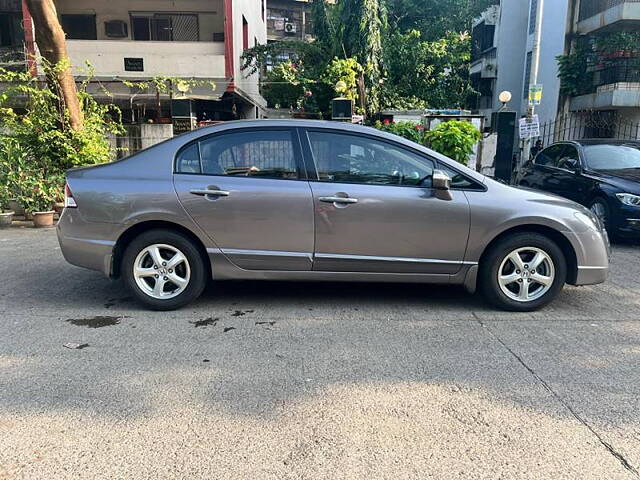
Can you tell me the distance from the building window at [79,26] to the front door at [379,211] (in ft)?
59.3

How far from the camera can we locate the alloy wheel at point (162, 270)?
478cm

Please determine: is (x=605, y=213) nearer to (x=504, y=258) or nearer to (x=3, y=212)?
(x=504, y=258)

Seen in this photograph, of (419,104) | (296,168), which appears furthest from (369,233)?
(419,104)

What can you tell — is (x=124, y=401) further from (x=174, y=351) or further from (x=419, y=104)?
(x=419, y=104)

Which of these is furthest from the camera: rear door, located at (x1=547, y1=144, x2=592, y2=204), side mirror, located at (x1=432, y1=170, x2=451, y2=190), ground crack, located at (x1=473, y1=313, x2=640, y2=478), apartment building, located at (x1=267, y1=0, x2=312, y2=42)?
apartment building, located at (x1=267, y1=0, x2=312, y2=42)

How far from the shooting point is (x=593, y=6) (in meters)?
19.1

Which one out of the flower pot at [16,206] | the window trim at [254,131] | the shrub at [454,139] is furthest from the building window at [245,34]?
the window trim at [254,131]

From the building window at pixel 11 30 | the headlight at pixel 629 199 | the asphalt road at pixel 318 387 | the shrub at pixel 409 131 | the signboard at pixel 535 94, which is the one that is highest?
the building window at pixel 11 30

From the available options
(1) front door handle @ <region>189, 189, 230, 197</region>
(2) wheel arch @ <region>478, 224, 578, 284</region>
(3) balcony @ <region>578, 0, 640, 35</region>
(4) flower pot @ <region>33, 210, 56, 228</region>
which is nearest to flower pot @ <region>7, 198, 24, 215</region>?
(4) flower pot @ <region>33, 210, 56, 228</region>

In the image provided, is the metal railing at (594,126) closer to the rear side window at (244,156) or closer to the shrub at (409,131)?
the shrub at (409,131)

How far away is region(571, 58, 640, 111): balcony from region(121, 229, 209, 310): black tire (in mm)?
16633

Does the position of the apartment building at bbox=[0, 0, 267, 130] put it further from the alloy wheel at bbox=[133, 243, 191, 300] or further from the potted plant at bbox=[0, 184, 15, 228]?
the alloy wheel at bbox=[133, 243, 191, 300]

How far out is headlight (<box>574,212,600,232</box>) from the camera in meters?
4.85

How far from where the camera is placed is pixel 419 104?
71.6ft
